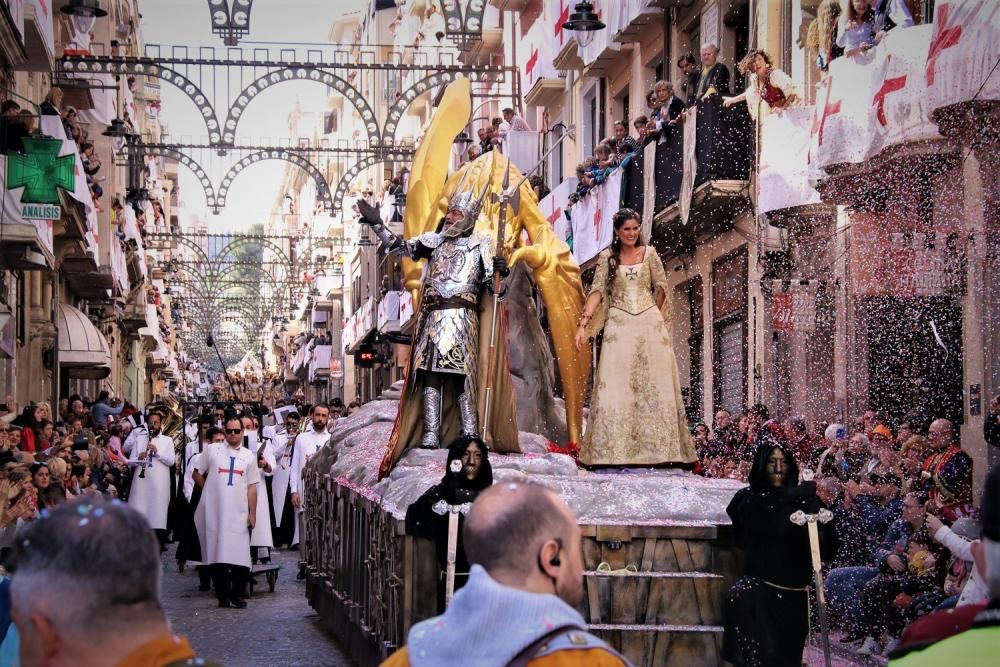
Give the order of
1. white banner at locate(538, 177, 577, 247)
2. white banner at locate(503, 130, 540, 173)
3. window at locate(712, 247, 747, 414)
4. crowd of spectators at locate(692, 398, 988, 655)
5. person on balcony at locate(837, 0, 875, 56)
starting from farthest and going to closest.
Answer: white banner at locate(503, 130, 540, 173)
white banner at locate(538, 177, 577, 247)
window at locate(712, 247, 747, 414)
person on balcony at locate(837, 0, 875, 56)
crowd of spectators at locate(692, 398, 988, 655)

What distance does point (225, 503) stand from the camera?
15484mm

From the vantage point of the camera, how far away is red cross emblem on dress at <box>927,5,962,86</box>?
13.0 meters

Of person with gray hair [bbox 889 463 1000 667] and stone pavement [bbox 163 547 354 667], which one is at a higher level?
person with gray hair [bbox 889 463 1000 667]

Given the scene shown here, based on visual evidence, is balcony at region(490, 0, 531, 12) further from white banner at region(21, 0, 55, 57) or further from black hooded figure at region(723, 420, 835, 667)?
black hooded figure at region(723, 420, 835, 667)

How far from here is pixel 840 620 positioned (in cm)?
1124

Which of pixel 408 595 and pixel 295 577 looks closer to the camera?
pixel 408 595

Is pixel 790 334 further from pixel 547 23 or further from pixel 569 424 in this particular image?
pixel 547 23

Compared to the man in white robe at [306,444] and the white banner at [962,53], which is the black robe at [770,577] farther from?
the man in white robe at [306,444]

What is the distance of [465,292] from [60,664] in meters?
7.92

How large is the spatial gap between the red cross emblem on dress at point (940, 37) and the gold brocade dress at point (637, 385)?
3.77m

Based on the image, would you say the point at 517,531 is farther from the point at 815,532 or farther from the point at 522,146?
the point at 522,146

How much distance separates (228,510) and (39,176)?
867 cm

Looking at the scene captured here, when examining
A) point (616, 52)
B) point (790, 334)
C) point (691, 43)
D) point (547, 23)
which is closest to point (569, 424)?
point (790, 334)

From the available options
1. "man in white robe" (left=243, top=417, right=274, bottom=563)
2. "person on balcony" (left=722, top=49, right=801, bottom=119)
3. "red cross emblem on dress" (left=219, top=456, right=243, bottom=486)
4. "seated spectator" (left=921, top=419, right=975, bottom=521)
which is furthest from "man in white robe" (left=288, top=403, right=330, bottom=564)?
"seated spectator" (left=921, top=419, right=975, bottom=521)
